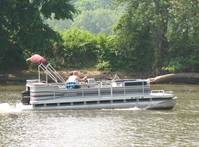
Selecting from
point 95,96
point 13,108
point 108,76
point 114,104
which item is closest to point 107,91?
point 95,96

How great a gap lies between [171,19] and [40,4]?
48.1 feet

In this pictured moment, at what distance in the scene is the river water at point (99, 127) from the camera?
85.5 feet

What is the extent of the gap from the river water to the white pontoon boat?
33.0 inches

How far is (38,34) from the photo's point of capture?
6738cm

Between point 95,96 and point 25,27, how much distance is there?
30.1 meters

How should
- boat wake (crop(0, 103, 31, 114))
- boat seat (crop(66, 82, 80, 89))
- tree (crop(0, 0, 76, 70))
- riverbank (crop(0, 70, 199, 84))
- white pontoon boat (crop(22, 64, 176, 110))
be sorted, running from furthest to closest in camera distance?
tree (crop(0, 0, 76, 70)) < riverbank (crop(0, 70, 199, 84)) < boat seat (crop(66, 82, 80, 89)) < white pontoon boat (crop(22, 64, 176, 110)) < boat wake (crop(0, 103, 31, 114))

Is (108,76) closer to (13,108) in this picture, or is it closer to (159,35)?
(159,35)

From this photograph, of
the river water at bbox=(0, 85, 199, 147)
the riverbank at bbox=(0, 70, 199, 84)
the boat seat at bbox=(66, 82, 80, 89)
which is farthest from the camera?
the riverbank at bbox=(0, 70, 199, 84)

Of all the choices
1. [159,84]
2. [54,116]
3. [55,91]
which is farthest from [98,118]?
[159,84]

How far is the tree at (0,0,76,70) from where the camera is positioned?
2635 inches

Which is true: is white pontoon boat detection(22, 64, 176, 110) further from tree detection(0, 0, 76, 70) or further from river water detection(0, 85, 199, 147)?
tree detection(0, 0, 76, 70)

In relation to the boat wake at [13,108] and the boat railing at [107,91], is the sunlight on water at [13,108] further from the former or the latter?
the boat railing at [107,91]

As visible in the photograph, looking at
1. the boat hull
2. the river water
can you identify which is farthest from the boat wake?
the boat hull

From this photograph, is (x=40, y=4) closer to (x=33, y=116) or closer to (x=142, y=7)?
(x=142, y=7)
